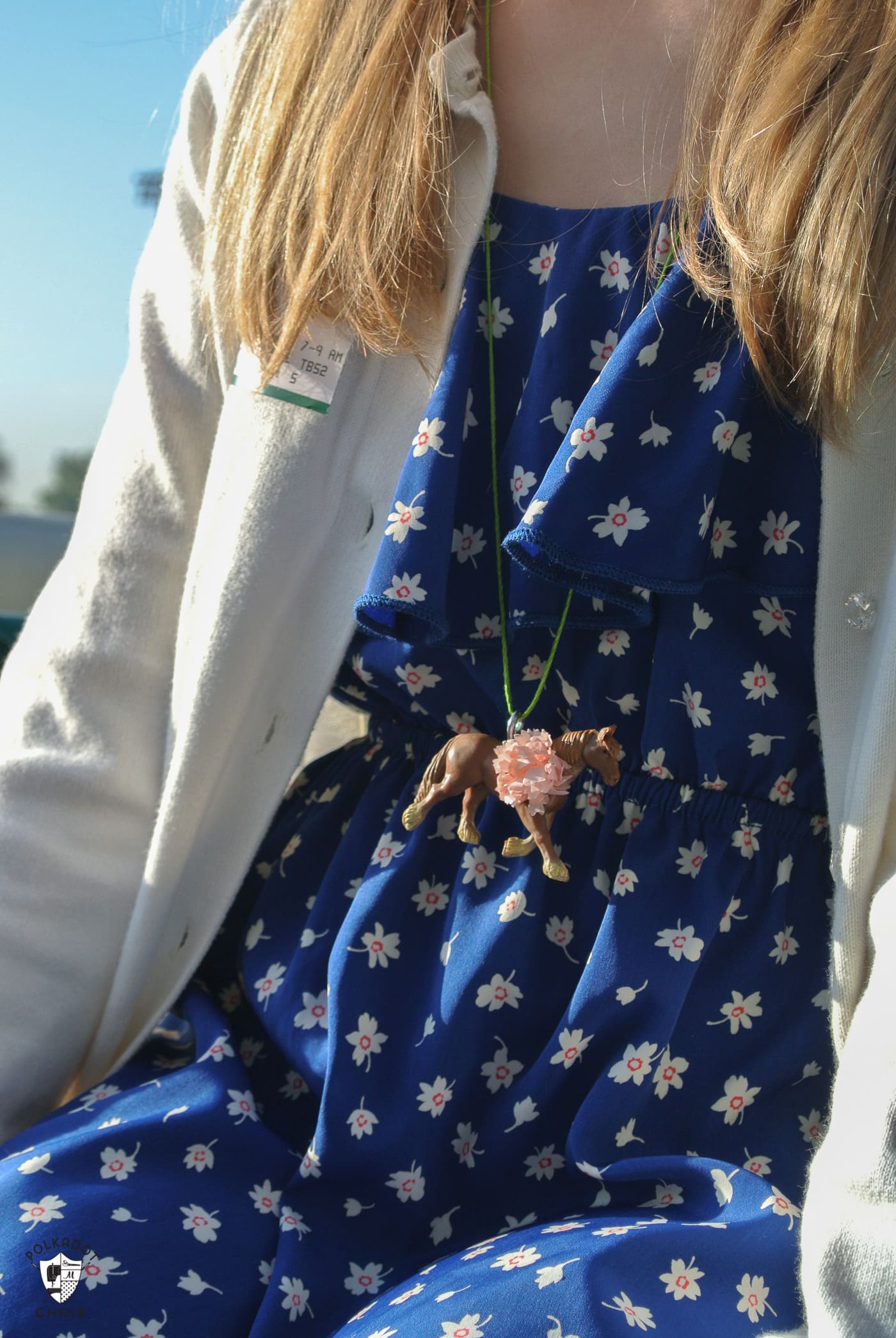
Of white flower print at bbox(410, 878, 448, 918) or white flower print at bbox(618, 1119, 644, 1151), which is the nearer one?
white flower print at bbox(618, 1119, 644, 1151)

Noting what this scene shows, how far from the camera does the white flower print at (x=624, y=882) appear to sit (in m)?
0.87

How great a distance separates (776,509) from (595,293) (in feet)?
0.77

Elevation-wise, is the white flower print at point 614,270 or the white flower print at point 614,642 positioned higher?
the white flower print at point 614,270

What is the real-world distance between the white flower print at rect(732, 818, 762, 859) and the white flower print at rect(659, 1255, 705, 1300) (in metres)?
0.30

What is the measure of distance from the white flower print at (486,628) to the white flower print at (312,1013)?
0.32m

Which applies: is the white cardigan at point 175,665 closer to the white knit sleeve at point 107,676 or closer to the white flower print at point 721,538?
the white knit sleeve at point 107,676

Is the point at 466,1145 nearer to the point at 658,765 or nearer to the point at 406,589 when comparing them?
the point at 658,765

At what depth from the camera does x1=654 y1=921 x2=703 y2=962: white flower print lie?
855 mm

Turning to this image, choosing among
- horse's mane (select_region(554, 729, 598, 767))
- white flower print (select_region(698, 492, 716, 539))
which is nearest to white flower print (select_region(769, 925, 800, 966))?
horse's mane (select_region(554, 729, 598, 767))

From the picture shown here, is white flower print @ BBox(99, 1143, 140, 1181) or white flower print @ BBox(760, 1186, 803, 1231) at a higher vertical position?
white flower print @ BBox(760, 1186, 803, 1231)

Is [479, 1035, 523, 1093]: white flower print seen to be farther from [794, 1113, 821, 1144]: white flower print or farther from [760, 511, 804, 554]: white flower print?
[760, 511, 804, 554]: white flower print

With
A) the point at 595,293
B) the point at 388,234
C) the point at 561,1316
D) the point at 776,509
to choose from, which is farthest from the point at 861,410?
the point at 561,1316

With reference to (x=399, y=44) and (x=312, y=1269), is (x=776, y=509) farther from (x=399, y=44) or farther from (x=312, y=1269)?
(x=312, y=1269)

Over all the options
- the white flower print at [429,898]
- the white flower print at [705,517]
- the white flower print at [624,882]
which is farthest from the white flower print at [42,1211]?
the white flower print at [705,517]
